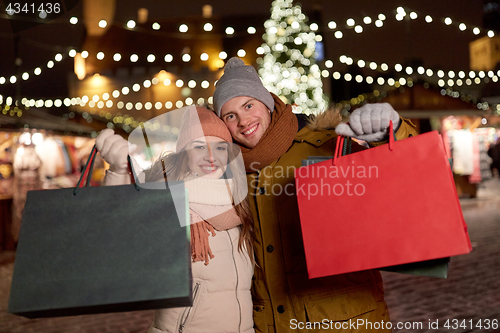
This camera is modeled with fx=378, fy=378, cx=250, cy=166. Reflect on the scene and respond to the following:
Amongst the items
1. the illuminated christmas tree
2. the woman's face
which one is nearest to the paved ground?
the woman's face

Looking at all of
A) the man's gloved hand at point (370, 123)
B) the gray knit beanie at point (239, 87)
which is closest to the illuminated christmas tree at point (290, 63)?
the gray knit beanie at point (239, 87)

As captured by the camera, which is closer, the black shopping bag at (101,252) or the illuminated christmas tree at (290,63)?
the black shopping bag at (101,252)

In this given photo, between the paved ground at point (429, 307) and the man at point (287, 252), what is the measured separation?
275 cm

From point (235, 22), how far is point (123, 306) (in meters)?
21.7

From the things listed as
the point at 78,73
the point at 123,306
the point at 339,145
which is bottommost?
the point at 123,306

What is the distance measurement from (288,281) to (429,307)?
3.60 metres

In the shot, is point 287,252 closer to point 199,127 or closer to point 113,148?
point 199,127

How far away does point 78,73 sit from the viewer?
580 cm

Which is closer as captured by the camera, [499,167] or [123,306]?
[123,306]

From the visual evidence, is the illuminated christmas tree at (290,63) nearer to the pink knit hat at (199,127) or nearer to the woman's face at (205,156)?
the pink knit hat at (199,127)

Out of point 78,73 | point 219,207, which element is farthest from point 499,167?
point 219,207

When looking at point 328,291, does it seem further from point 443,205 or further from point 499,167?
point 499,167

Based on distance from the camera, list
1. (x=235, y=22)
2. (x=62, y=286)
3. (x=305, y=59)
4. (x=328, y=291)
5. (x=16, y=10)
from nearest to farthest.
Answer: (x=62, y=286)
(x=328, y=291)
(x=16, y=10)
(x=305, y=59)
(x=235, y=22)

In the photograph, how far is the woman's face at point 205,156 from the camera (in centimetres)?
189
